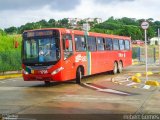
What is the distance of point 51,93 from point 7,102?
323 cm

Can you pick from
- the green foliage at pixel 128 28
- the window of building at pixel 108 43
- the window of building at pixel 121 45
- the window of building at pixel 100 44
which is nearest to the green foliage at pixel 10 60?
the window of building at pixel 121 45

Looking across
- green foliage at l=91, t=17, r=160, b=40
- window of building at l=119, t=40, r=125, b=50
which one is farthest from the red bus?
green foliage at l=91, t=17, r=160, b=40

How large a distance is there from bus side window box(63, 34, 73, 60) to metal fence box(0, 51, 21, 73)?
40.9 ft

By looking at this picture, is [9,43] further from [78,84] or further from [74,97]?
[74,97]

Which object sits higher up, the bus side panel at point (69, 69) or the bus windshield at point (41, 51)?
the bus windshield at point (41, 51)

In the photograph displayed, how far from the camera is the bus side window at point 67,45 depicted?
64.3 ft

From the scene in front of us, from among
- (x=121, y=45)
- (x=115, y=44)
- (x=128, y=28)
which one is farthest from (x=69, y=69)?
(x=128, y=28)

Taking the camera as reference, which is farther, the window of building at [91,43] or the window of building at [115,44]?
the window of building at [115,44]

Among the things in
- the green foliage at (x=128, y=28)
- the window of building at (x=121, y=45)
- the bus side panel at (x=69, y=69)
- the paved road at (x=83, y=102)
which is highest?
the green foliage at (x=128, y=28)

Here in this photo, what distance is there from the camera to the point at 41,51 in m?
19.3

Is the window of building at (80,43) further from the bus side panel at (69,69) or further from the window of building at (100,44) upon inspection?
the window of building at (100,44)

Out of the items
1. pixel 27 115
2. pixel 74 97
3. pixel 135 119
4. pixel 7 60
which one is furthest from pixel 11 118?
pixel 7 60

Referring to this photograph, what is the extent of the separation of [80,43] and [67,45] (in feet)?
7.48

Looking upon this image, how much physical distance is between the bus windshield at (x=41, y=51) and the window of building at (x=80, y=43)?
7.48 ft
